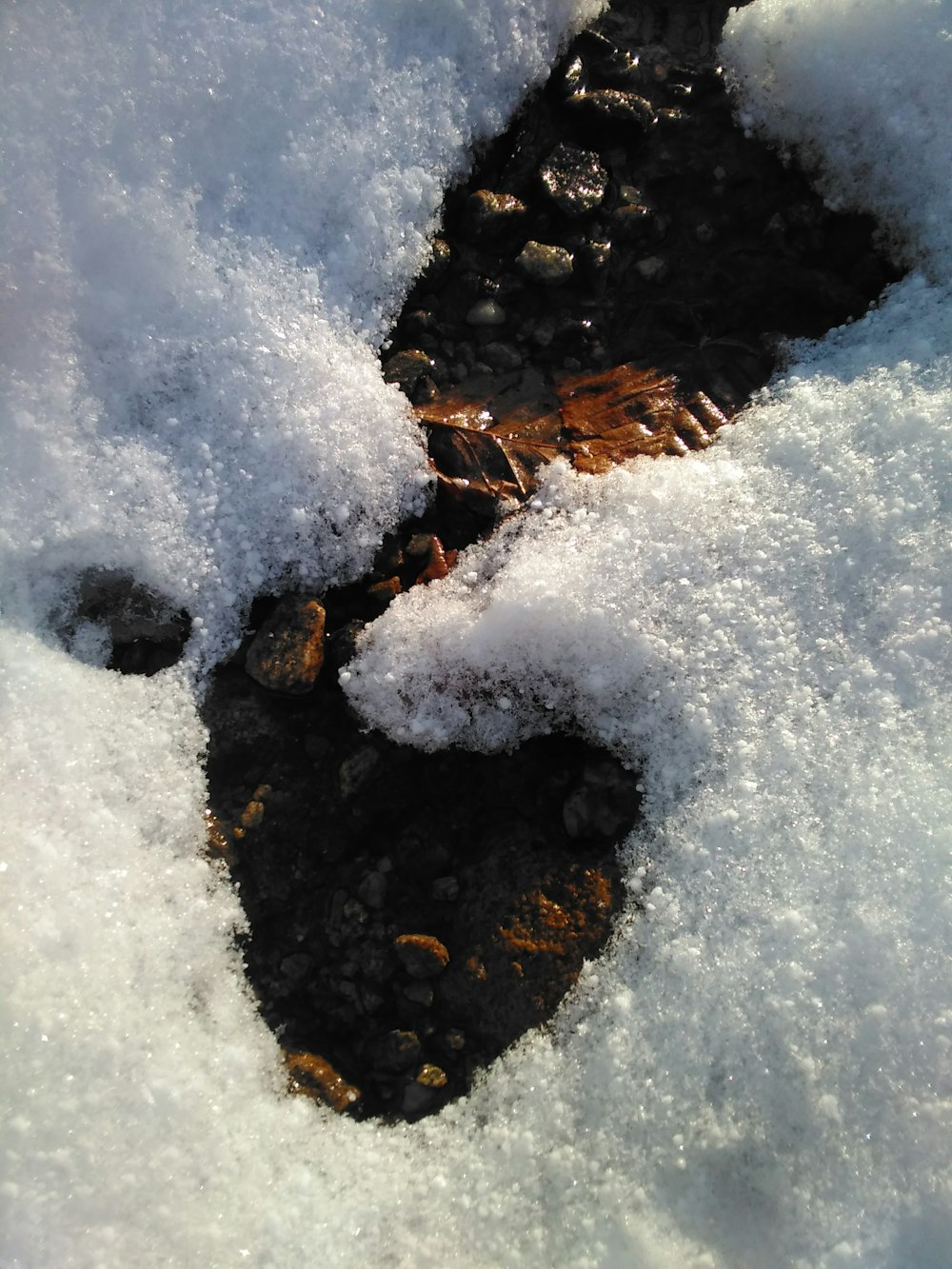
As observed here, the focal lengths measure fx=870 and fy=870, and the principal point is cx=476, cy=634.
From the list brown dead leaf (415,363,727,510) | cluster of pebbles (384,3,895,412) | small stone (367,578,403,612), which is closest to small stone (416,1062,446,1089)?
small stone (367,578,403,612)

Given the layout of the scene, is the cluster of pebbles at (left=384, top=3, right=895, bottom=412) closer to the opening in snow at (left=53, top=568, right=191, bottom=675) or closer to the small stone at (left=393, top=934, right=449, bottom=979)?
the opening in snow at (left=53, top=568, right=191, bottom=675)

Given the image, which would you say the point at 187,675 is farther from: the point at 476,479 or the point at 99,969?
the point at 476,479

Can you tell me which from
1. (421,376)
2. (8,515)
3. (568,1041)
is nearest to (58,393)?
(8,515)

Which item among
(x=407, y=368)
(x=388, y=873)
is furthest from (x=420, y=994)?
(x=407, y=368)

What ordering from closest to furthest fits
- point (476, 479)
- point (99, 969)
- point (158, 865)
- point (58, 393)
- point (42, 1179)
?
point (42, 1179) < point (99, 969) < point (158, 865) < point (58, 393) < point (476, 479)

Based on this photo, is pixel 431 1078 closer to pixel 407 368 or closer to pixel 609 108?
pixel 407 368

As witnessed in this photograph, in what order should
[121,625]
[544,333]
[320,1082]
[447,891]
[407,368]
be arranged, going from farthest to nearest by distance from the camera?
1. [544,333]
2. [407,368]
3. [121,625]
4. [447,891]
5. [320,1082]

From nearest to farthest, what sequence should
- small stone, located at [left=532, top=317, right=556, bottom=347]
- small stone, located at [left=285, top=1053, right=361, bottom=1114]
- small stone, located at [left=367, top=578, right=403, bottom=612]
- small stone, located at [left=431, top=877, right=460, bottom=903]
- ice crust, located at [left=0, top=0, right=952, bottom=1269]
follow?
1. ice crust, located at [left=0, top=0, right=952, bottom=1269]
2. small stone, located at [left=285, top=1053, right=361, bottom=1114]
3. small stone, located at [left=431, top=877, right=460, bottom=903]
4. small stone, located at [left=367, top=578, right=403, bottom=612]
5. small stone, located at [left=532, top=317, right=556, bottom=347]
